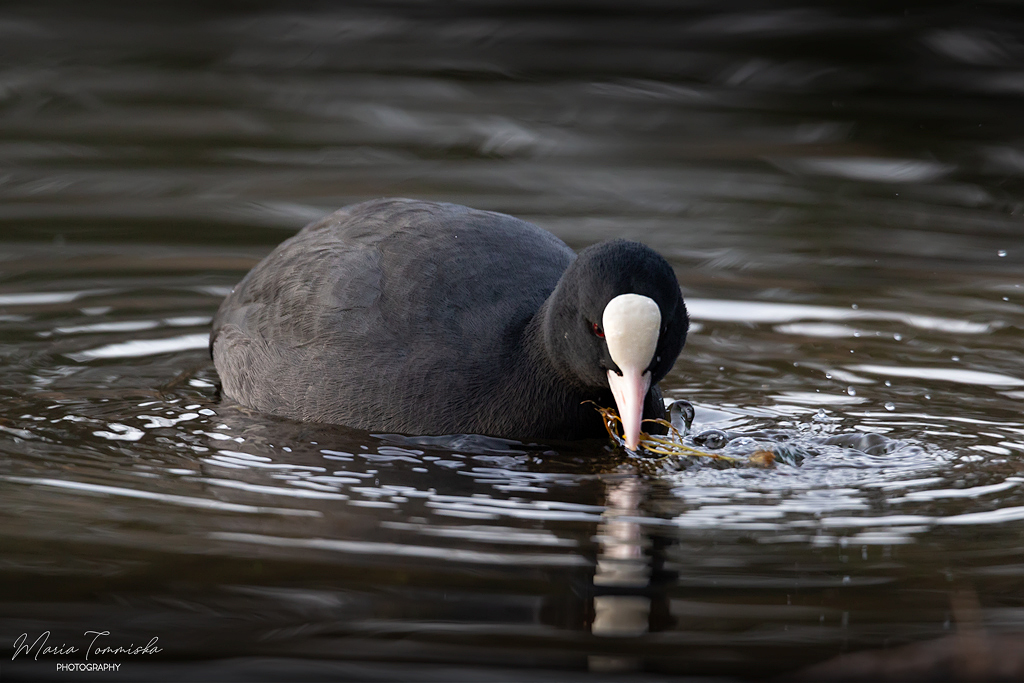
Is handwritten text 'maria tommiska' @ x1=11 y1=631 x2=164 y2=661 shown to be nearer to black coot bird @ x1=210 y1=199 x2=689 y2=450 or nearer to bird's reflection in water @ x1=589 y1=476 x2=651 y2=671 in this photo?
bird's reflection in water @ x1=589 y1=476 x2=651 y2=671

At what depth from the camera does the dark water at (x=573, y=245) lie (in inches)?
132

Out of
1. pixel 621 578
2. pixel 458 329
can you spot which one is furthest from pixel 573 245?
pixel 621 578

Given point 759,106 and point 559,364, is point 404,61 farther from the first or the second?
point 559,364

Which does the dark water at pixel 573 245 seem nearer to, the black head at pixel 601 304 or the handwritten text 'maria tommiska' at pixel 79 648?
the handwritten text 'maria tommiska' at pixel 79 648

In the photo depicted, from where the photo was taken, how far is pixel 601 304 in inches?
170

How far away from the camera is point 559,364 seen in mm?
4609

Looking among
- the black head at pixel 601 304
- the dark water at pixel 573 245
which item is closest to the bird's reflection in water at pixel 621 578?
the dark water at pixel 573 245

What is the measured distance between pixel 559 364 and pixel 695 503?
749 millimetres

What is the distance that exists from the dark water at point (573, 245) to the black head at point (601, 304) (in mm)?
345

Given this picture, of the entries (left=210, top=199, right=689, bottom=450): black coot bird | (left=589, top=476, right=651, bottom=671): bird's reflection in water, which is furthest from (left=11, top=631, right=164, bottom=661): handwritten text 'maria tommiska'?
(left=210, top=199, right=689, bottom=450): black coot bird

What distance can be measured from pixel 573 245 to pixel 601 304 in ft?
10.0

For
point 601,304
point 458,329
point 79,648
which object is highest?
point 601,304

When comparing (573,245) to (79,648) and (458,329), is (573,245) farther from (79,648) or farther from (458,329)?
(79,648)

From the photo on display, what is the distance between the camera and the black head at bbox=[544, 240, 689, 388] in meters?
4.28
